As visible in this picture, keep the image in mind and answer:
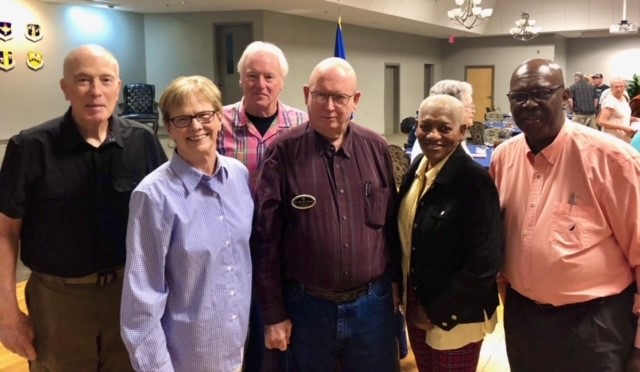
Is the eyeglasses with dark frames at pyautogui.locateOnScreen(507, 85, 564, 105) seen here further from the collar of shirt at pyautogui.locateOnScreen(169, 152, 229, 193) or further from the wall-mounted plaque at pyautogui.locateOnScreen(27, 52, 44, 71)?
the wall-mounted plaque at pyautogui.locateOnScreen(27, 52, 44, 71)

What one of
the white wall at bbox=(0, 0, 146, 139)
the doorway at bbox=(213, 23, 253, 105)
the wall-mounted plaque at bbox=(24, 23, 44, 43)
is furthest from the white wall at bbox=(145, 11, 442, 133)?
the wall-mounted plaque at bbox=(24, 23, 44, 43)

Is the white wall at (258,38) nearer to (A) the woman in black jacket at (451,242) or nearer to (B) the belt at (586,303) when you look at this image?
(A) the woman in black jacket at (451,242)

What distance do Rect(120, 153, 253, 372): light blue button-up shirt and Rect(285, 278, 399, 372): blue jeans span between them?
0.24 m

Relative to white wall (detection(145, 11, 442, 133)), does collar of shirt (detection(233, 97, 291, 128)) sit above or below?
below

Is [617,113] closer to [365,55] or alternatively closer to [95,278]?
[95,278]

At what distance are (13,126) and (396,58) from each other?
1015 centimetres

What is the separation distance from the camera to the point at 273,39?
10.8m

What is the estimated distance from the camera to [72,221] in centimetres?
189

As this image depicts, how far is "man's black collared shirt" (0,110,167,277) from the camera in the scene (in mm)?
1844

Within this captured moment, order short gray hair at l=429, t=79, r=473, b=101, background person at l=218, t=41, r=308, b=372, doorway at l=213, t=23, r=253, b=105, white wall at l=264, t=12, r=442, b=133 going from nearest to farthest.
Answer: background person at l=218, t=41, r=308, b=372 < short gray hair at l=429, t=79, r=473, b=101 < doorway at l=213, t=23, r=253, b=105 < white wall at l=264, t=12, r=442, b=133

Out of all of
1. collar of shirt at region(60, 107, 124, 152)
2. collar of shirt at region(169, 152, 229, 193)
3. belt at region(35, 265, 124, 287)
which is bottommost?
belt at region(35, 265, 124, 287)

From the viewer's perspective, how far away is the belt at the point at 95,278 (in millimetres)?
1928

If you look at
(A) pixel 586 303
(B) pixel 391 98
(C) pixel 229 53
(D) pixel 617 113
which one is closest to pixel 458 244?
(A) pixel 586 303

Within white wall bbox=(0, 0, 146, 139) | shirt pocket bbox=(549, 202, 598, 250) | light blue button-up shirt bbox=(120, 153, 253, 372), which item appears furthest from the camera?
white wall bbox=(0, 0, 146, 139)
